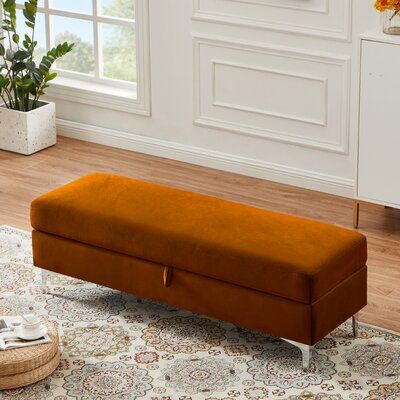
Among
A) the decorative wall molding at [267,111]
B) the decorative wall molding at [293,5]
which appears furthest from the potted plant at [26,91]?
the decorative wall molding at [293,5]

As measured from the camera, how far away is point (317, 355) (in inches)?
173

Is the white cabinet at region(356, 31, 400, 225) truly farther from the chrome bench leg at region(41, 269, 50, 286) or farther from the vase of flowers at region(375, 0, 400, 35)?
the chrome bench leg at region(41, 269, 50, 286)

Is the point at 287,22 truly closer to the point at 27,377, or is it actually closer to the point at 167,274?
the point at 167,274

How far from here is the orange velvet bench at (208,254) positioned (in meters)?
4.18

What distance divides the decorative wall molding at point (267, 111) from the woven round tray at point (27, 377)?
8.01ft

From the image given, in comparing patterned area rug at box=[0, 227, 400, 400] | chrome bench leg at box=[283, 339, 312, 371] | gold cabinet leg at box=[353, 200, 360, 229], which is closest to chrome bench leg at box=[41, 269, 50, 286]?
patterned area rug at box=[0, 227, 400, 400]

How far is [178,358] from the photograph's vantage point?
4402 mm

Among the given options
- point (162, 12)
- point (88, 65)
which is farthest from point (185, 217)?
point (88, 65)

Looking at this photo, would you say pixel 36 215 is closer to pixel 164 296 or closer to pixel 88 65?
pixel 164 296

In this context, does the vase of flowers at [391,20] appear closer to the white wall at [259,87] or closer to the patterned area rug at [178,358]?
the white wall at [259,87]

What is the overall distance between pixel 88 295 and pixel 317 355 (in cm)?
120

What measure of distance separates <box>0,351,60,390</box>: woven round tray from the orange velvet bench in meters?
0.60

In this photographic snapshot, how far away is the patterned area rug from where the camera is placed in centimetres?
416

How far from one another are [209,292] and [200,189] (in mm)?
1884
